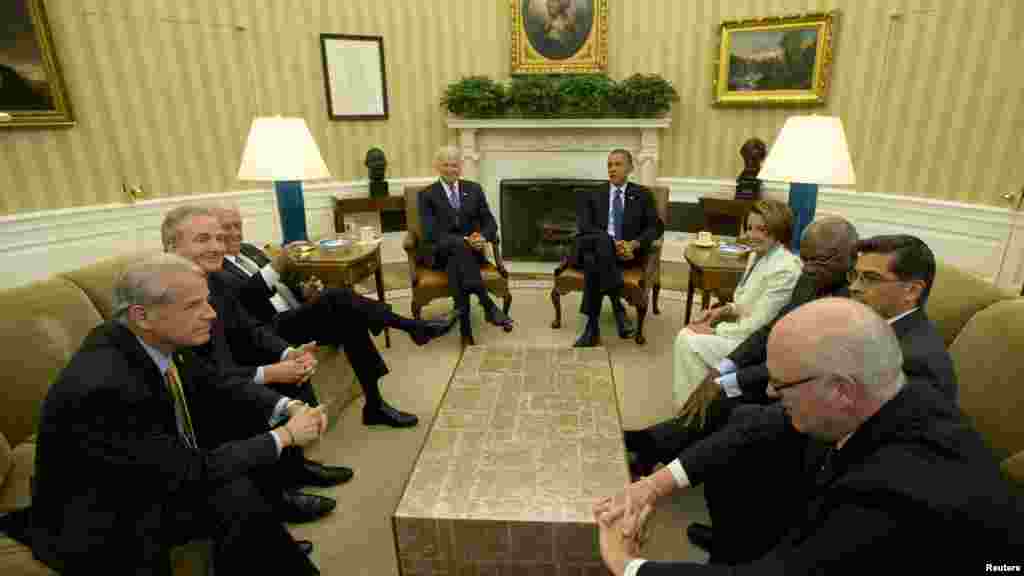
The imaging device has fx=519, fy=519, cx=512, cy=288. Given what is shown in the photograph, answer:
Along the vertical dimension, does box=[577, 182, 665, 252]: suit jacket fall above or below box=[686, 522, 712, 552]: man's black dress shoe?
above

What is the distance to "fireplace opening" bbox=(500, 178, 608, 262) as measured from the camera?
5625mm

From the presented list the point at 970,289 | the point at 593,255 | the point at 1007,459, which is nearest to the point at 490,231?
the point at 593,255

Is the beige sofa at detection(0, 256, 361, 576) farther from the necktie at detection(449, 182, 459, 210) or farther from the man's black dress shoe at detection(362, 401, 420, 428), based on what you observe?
the necktie at detection(449, 182, 459, 210)

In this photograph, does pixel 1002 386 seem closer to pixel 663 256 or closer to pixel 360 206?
pixel 663 256

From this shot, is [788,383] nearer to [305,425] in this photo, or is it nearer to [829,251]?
[829,251]

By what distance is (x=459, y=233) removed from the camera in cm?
436

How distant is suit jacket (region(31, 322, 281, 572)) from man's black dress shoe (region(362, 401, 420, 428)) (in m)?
1.38

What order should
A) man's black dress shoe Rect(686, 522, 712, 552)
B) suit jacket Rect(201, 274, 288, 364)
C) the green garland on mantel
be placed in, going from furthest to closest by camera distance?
the green garland on mantel
suit jacket Rect(201, 274, 288, 364)
man's black dress shoe Rect(686, 522, 712, 552)

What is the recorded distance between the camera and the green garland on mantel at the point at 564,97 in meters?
5.02

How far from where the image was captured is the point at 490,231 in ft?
14.1

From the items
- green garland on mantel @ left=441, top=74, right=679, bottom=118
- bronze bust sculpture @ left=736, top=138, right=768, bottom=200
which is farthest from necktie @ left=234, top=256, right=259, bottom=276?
bronze bust sculpture @ left=736, top=138, right=768, bottom=200

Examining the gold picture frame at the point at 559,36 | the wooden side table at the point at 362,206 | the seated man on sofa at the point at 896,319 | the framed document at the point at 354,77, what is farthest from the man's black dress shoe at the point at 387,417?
the gold picture frame at the point at 559,36

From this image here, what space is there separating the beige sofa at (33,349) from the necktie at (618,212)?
3.29 metres

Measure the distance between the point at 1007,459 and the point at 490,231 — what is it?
334cm
